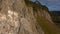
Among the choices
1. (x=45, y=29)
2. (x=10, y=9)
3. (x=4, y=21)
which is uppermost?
(x=10, y=9)

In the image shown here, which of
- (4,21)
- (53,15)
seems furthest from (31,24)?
(53,15)

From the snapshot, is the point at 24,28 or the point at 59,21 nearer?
the point at 24,28

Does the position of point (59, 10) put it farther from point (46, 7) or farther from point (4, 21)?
point (4, 21)

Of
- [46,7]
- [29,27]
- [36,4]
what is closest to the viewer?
[29,27]

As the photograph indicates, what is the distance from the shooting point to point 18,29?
2697 millimetres

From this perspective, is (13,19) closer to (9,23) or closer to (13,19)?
(13,19)

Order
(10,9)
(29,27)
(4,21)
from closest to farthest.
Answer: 1. (4,21)
2. (10,9)
3. (29,27)

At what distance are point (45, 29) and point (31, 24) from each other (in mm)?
1127

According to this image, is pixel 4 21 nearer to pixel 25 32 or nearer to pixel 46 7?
pixel 25 32

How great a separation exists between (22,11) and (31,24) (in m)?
0.32

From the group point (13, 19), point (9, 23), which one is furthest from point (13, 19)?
point (9, 23)

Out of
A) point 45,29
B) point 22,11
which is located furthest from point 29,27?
point 45,29

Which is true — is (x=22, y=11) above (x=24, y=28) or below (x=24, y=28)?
above

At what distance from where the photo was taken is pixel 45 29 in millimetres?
4273
